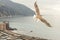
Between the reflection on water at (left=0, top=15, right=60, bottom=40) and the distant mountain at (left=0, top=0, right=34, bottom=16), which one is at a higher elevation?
the distant mountain at (left=0, top=0, right=34, bottom=16)

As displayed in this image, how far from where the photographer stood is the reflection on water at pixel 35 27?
4438 mm

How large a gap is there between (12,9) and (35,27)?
0.63 metres

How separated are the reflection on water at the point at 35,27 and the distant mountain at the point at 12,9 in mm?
126

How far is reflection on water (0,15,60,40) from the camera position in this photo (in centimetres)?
444

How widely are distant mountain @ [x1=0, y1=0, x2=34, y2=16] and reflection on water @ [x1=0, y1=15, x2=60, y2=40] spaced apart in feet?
0.41

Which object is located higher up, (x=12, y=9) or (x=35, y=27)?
(x=12, y=9)

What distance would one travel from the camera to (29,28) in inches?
178

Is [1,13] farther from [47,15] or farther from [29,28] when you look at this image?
[47,15]

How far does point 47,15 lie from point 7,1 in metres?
0.88

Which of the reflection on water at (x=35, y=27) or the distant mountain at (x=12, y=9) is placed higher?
the distant mountain at (x=12, y=9)

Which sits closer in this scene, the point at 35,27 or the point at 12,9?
the point at 35,27

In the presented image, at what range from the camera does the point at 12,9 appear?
4703 millimetres

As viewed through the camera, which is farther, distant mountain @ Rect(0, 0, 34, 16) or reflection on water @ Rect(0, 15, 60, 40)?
distant mountain @ Rect(0, 0, 34, 16)

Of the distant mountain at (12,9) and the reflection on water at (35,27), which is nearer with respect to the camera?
the reflection on water at (35,27)
